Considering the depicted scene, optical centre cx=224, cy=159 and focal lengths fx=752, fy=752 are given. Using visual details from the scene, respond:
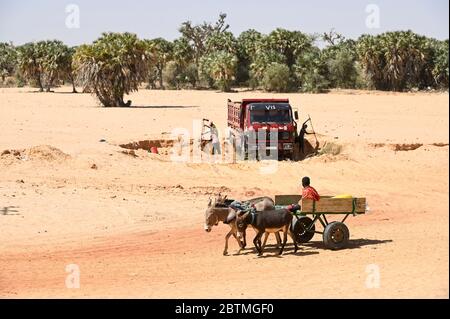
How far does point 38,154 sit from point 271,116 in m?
9.55

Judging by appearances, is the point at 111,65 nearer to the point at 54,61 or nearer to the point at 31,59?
the point at 54,61

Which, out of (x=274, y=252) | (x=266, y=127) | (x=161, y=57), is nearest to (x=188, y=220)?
(x=274, y=252)

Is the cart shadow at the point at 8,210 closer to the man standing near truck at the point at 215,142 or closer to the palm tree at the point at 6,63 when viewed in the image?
the man standing near truck at the point at 215,142

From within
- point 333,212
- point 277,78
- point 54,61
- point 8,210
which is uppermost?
point 54,61

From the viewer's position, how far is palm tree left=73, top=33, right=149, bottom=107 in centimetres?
5769

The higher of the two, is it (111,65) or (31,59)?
(31,59)

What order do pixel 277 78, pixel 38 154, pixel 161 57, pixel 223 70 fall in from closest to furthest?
pixel 38 154
pixel 277 78
pixel 223 70
pixel 161 57

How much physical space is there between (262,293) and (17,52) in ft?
288

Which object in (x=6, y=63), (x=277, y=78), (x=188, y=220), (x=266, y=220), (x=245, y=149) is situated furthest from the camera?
(x=6, y=63)

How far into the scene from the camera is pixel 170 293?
39.6 ft

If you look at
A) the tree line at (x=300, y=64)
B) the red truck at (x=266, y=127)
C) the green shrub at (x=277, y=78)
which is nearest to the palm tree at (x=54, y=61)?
the tree line at (x=300, y=64)

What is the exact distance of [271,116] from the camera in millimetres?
31000
